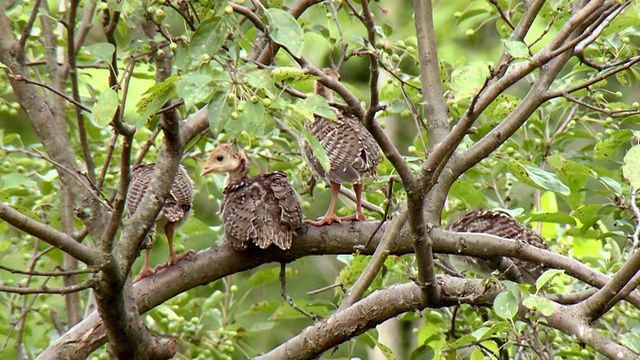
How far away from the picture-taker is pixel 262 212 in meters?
4.88

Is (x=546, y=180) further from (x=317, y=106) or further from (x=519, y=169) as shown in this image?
(x=317, y=106)

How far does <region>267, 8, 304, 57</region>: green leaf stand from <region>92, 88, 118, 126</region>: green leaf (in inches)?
24.1

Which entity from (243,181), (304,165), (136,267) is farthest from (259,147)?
(136,267)

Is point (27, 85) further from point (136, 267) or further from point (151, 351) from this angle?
point (136, 267)

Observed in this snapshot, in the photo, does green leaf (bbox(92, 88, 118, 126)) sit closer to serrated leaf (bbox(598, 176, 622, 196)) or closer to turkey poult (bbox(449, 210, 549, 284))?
serrated leaf (bbox(598, 176, 622, 196))

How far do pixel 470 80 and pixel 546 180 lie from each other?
135 cm

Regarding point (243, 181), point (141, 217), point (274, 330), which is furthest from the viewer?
point (274, 330)

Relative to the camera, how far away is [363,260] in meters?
5.04

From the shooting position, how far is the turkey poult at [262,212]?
4.59 meters

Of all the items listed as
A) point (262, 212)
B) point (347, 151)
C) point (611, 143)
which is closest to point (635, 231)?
point (611, 143)

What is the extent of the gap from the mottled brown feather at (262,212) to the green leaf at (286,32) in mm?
1729

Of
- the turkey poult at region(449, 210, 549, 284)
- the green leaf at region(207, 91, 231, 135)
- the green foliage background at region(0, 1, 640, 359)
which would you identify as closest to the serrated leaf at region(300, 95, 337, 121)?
the green foliage background at region(0, 1, 640, 359)

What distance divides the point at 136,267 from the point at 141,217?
2.72 m

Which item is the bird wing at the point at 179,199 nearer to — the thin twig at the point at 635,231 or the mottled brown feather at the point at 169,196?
the mottled brown feather at the point at 169,196
